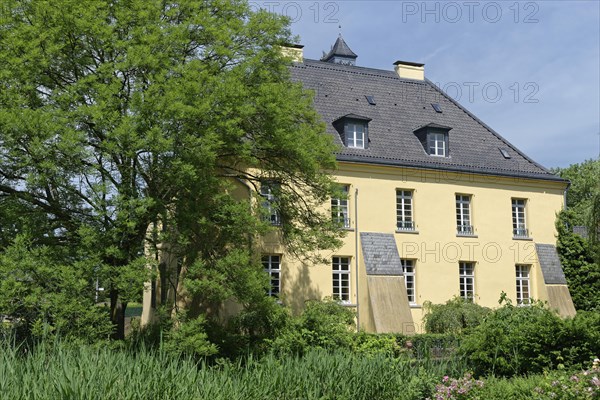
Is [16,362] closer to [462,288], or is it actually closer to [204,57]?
[204,57]

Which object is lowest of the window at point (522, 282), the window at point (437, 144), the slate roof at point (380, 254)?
the window at point (522, 282)

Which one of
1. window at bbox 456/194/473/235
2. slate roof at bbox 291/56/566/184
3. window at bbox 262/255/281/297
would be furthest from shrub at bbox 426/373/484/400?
window at bbox 456/194/473/235

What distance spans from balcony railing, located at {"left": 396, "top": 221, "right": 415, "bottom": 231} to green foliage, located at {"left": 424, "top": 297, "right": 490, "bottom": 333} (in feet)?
9.57

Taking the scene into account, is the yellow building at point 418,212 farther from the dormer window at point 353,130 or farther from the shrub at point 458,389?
the shrub at point 458,389

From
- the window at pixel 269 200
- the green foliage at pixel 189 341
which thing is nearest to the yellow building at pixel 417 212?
the window at pixel 269 200

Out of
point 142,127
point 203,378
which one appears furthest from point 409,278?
point 203,378

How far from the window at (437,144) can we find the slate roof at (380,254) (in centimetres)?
404

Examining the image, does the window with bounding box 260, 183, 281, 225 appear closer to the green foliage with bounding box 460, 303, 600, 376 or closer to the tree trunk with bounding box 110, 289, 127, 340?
the tree trunk with bounding box 110, 289, 127, 340

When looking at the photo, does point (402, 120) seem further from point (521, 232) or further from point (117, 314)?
point (117, 314)

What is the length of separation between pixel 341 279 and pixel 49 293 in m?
11.3

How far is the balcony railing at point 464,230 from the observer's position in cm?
2603

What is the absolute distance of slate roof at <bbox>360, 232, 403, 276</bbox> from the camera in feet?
77.4

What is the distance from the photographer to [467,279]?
2598 cm

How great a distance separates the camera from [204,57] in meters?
17.3
